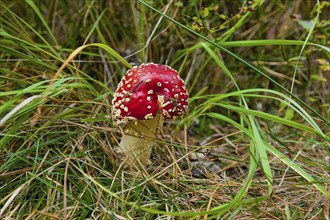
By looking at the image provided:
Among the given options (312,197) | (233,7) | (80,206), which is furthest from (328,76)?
(80,206)

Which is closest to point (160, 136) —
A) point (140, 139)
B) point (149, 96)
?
point (140, 139)

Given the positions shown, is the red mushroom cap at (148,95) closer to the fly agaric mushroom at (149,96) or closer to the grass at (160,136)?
the fly agaric mushroom at (149,96)

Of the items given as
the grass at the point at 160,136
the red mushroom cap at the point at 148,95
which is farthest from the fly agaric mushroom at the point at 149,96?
the grass at the point at 160,136

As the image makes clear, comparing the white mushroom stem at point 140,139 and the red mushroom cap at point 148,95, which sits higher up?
the red mushroom cap at point 148,95

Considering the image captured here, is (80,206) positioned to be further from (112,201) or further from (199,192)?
(199,192)

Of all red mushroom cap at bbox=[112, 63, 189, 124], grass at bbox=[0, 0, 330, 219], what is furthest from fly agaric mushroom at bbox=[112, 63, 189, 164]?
grass at bbox=[0, 0, 330, 219]

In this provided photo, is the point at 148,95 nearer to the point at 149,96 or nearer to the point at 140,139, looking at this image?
the point at 149,96

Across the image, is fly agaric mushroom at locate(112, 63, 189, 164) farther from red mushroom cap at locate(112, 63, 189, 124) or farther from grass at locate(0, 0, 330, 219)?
grass at locate(0, 0, 330, 219)
